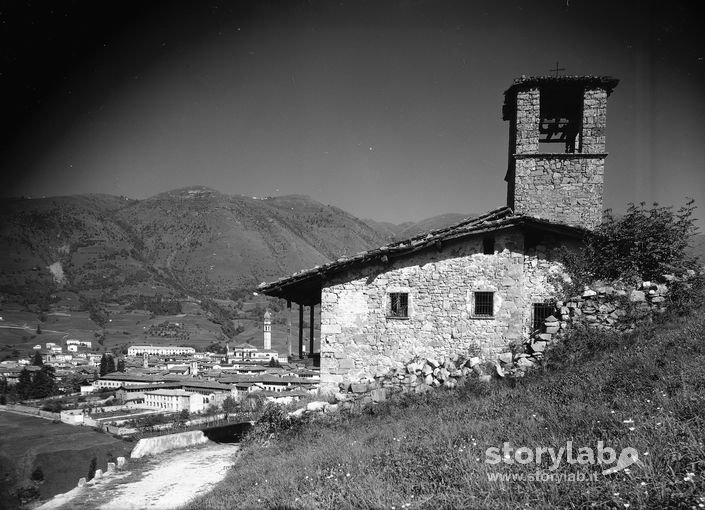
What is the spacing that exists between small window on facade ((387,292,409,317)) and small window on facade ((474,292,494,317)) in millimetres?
1881

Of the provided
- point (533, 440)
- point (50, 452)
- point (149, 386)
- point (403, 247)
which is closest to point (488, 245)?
point (403, 247)

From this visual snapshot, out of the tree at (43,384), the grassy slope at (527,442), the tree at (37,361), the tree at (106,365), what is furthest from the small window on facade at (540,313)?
the tree at (37,361)

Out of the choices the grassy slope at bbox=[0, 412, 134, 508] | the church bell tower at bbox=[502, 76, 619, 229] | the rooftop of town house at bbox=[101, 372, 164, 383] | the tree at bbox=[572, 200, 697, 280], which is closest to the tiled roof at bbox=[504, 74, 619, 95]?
the church bell tower at bbox=[502, 76, 619, 229]

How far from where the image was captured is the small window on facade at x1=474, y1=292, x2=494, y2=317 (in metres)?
10.9

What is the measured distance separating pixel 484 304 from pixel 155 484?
8.66 m

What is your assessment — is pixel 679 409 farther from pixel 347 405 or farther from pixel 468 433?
pixel 347 405

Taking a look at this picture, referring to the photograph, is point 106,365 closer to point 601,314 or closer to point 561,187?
point 561,187

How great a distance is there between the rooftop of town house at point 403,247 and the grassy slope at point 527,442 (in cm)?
345

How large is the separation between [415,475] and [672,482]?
2507mm

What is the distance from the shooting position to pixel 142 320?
164125mm

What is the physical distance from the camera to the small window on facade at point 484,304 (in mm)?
10938

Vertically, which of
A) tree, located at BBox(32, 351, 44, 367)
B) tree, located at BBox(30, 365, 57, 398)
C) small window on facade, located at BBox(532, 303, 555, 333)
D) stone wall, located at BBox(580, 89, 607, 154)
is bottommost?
tree, located at BBox(30, 365, 57, 398)

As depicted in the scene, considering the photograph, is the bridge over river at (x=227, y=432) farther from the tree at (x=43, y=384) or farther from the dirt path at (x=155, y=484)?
the tree at (x=43, y=384)

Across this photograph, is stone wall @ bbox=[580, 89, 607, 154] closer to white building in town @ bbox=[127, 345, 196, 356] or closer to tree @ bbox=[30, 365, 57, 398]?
tree @ bbox=[30, 365, 57, 398]
